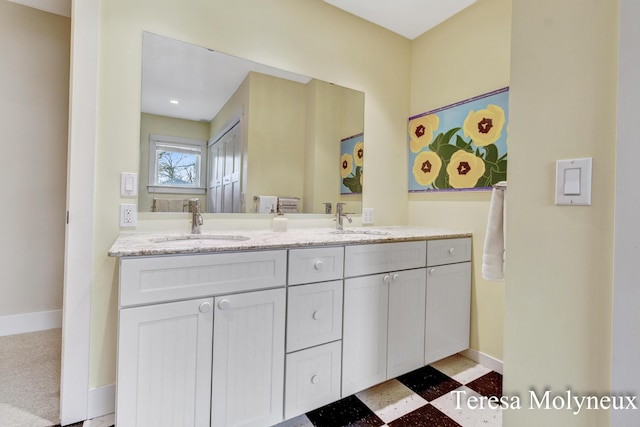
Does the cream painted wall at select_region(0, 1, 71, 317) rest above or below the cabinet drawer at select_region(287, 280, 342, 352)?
above

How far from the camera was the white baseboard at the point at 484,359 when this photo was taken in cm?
190

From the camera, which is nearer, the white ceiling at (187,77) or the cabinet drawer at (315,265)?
the cabinet drawer at (315,265)

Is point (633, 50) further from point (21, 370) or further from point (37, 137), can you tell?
point (37, 137)

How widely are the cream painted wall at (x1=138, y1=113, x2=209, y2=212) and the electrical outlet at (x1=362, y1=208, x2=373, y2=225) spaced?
113cm

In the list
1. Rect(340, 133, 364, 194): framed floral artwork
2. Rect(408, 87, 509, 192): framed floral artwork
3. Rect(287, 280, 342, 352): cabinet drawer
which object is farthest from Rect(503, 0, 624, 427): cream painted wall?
Rect(340, 133, 364, 194): framed floral artwork

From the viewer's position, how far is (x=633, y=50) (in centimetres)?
56

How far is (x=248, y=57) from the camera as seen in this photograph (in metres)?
1.85

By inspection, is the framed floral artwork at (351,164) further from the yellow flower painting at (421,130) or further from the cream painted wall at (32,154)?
the cream painted wall at (32,154)

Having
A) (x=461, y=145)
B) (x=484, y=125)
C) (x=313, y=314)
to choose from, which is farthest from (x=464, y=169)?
(x=313, y=314)

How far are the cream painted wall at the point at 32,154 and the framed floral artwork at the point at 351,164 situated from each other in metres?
2.17

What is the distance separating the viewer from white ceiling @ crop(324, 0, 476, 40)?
2.07 meters

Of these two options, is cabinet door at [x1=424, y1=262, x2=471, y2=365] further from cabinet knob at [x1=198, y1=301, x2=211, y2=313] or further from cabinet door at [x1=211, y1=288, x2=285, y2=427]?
cabinet knob at [x1=198, y1=301, x2=211, y2=313]

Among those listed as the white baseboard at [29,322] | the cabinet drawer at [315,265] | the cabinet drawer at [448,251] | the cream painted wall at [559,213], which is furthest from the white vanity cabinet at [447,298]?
the white baseboard at [29,322]

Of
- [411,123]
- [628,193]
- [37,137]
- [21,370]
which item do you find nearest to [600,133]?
[628,193]
